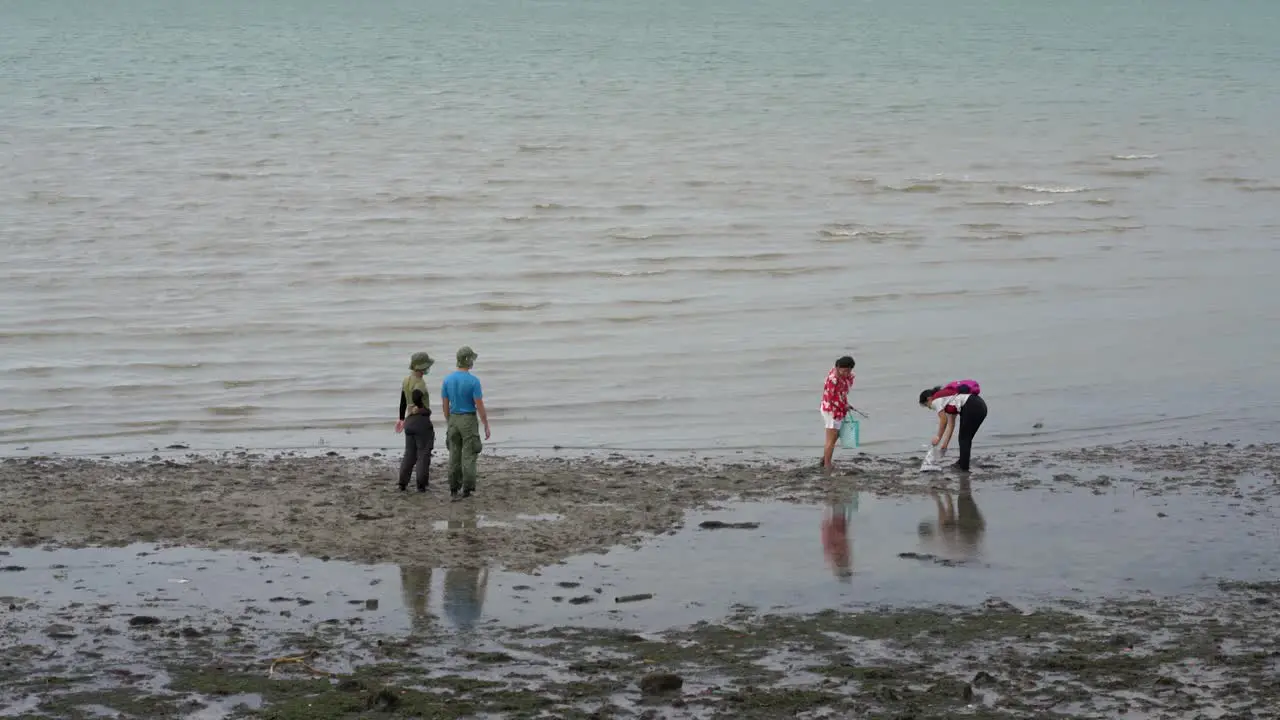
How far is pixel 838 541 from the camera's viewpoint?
13.7 metres

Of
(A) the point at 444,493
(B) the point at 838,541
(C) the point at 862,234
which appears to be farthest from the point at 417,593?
(C) the point at 862,234

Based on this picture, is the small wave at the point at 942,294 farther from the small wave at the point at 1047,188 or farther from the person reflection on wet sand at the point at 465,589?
the person reflection on wet sand at the point at 465,589

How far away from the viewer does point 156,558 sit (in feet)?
42.3

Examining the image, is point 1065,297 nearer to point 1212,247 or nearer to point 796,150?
point 1212,247

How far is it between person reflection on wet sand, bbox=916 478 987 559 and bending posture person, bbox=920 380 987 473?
77 centimetres

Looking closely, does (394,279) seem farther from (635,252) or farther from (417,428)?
(417,428)

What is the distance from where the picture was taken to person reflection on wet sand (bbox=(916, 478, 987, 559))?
1350 cm

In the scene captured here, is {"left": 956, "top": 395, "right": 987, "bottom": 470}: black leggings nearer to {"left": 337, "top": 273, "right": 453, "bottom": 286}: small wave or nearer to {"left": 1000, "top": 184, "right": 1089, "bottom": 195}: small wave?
{"left": 337, "top": 273, "right": 453, "bottom": 286}: small wave

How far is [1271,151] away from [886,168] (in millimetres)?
12209

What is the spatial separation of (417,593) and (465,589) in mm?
345

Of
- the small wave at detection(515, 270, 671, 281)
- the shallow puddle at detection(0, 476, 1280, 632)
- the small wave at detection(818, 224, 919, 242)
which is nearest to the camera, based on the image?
the shallow puddle at detection(0, 476, 1280, 632)

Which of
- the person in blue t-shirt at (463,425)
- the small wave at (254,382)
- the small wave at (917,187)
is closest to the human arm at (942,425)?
the person in blue t-shirt at (463,425)

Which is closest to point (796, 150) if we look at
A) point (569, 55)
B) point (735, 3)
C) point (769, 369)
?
point (769, 369)

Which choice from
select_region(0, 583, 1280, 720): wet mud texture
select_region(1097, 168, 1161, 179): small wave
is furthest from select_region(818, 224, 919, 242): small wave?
select_region(0, 583, 1280, 720): wet mud texture
